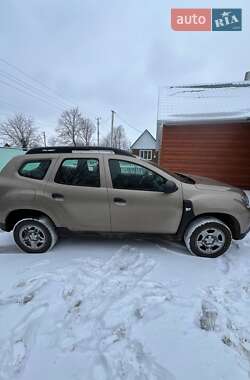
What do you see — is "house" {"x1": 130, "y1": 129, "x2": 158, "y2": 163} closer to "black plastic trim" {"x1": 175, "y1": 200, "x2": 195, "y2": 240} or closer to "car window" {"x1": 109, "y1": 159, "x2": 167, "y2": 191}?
"car window" {"x1": 109, "y1": 159, "x2": 167, "y2": 191}

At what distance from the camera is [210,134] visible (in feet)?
40.1

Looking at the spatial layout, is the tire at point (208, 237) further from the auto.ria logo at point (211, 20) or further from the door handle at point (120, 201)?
the auto.ria logo at point (211, 20)

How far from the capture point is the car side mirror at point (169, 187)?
3676mm

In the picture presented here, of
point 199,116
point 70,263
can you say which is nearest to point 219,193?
point 70,263

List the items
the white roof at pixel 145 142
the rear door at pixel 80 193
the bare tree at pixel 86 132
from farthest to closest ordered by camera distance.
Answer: the bare tree at pixel 86 132 < the white roof at pixel 145 142 < the rear door at pixel 80 193

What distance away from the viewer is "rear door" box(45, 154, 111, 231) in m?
3.78

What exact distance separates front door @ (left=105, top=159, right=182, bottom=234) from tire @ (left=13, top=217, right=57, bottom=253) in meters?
1.08

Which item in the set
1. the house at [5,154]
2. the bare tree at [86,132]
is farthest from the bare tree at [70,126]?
the house at [5,154]

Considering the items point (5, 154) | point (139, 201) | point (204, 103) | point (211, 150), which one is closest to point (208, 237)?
point (139, 201)

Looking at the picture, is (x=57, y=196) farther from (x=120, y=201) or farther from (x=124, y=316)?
(x=124, y=316)

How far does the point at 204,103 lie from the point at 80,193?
11359mm

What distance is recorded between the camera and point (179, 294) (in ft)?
9.32

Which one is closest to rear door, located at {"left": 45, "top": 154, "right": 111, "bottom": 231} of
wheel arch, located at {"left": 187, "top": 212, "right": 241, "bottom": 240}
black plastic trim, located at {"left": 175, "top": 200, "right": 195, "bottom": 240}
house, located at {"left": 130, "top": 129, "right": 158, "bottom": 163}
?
black plastic trim, located at {"left": 175, "top": 200, "right": 195, "bottom": 240}

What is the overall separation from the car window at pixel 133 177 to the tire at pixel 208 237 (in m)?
0.85
